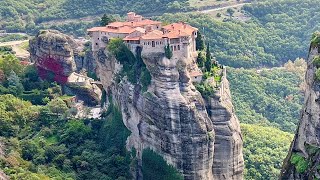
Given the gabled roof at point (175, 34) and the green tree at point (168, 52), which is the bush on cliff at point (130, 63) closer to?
the green tree at point (168, 52)

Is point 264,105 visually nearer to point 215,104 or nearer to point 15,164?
point 215,104

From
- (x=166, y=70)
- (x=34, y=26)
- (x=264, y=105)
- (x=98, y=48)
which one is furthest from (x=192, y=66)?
(x=34, y=26)

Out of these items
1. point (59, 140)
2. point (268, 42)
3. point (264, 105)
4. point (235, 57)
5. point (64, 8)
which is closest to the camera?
point (59, 140)

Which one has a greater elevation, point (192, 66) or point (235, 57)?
point (192, 66)

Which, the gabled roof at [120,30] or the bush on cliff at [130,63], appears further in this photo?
the gabled roof at [120,30]

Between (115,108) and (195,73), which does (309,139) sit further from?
(115,108)

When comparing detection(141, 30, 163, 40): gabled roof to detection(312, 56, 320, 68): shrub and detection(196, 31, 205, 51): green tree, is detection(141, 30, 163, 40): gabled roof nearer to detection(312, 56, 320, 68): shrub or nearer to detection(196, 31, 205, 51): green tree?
detection(196, 31, 205, 51): green tree

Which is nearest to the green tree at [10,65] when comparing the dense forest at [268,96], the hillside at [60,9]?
the dense forest at [268,96]
